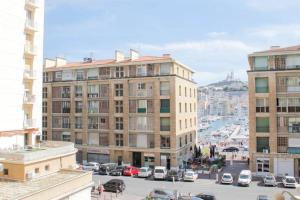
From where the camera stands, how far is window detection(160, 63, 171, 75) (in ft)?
180

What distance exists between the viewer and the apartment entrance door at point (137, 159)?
5619 cm

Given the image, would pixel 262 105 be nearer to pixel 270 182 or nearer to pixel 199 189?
pixel 270 182

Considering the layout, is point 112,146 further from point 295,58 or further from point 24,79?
point 295,58

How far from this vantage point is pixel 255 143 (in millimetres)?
49125

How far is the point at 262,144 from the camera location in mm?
49062

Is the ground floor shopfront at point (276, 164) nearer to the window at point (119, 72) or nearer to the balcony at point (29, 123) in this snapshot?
the window at point (119, 72)

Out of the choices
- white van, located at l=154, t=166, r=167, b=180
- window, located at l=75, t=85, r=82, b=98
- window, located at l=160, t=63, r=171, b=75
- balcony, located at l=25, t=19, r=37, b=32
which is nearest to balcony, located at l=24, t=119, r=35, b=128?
balcony, located at l=25, t=19, r=37, b=32

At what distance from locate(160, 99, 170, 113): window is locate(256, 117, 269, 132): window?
43.8ft

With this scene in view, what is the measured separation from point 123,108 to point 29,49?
76.4ft

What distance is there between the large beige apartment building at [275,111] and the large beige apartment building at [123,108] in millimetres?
11889

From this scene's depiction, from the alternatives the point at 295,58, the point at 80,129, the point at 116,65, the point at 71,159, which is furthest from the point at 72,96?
the point at 295,58

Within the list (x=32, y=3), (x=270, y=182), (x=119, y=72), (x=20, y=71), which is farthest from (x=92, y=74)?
(x=270, y=182)

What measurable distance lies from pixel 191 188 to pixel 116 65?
2532 cm

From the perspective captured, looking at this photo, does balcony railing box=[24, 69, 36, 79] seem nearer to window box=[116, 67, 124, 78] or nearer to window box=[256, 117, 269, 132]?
window box=[116, 67, 124, 78]
